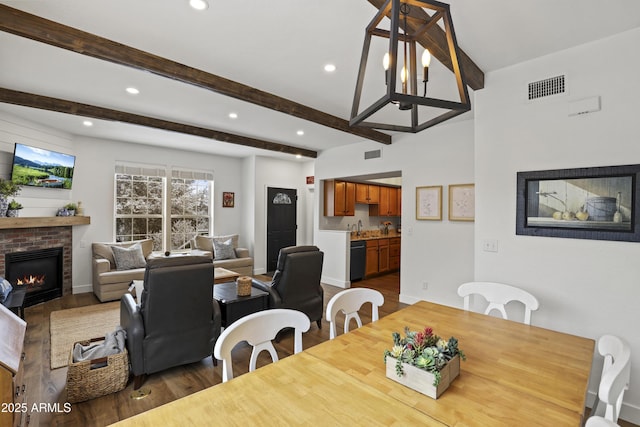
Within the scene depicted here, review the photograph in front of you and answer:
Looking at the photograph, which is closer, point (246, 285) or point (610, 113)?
point (610, 113)

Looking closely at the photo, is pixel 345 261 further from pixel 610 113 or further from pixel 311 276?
pixel 610 113

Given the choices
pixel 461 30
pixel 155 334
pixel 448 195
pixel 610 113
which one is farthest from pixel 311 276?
pixel 610 113

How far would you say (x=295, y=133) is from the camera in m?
5.14

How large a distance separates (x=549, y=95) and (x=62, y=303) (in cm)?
665

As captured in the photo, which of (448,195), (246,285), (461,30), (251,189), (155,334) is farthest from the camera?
(251,189)

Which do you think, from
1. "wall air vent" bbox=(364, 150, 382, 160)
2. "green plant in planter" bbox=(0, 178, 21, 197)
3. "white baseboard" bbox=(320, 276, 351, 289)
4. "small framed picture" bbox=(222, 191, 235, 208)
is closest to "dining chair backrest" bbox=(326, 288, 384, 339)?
"wall air vent" bbox=(364, 150, 382, 160)

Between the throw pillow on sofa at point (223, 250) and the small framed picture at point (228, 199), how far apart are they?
105 cm

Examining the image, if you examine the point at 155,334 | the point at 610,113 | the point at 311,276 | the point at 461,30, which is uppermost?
the point at 461,30

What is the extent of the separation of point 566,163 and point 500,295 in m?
1.19

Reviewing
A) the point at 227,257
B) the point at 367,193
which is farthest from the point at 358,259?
the point at 227,257

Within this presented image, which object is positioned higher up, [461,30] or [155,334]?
[461,30]

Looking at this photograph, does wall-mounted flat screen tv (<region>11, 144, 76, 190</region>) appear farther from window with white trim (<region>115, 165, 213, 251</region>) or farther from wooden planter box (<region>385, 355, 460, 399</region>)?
wooden planter box (<region>385, 355, 460, 399</region>)

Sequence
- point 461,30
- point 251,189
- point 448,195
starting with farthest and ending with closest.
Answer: point 251,189
point 448,195
point 461,30

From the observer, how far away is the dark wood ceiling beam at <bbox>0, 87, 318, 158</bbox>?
11.2ft
